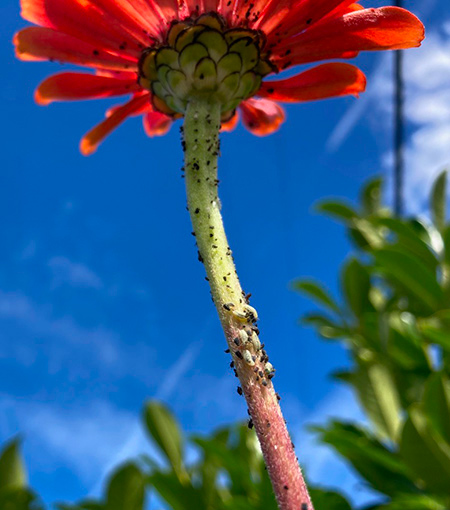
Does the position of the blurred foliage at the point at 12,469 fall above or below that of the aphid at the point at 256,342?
above

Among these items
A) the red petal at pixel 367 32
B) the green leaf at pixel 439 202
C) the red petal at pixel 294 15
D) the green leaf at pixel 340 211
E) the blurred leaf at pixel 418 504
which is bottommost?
the blurred leaf at pixel 418 504

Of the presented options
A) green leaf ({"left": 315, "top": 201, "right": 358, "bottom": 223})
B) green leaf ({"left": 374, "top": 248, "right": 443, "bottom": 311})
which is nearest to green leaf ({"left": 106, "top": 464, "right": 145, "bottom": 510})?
green leaf ({"left": 374, "top": 248, "right": 443, "bottom": 311})

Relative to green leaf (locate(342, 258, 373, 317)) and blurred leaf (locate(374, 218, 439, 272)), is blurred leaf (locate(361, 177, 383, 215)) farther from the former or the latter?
blurred leaf (locate(374, 218, 439, 272))

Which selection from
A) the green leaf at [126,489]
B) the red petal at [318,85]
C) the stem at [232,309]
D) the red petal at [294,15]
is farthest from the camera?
the green leaf at [126,489]

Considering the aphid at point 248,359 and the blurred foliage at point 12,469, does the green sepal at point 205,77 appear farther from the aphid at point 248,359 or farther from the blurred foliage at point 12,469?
the blurred foliage at point 12,469

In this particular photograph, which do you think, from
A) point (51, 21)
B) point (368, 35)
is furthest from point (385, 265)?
point (51, 21)

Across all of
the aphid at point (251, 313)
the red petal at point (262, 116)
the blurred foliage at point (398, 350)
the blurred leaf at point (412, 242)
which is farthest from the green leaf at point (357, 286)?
the aphid at point (251, 313)
